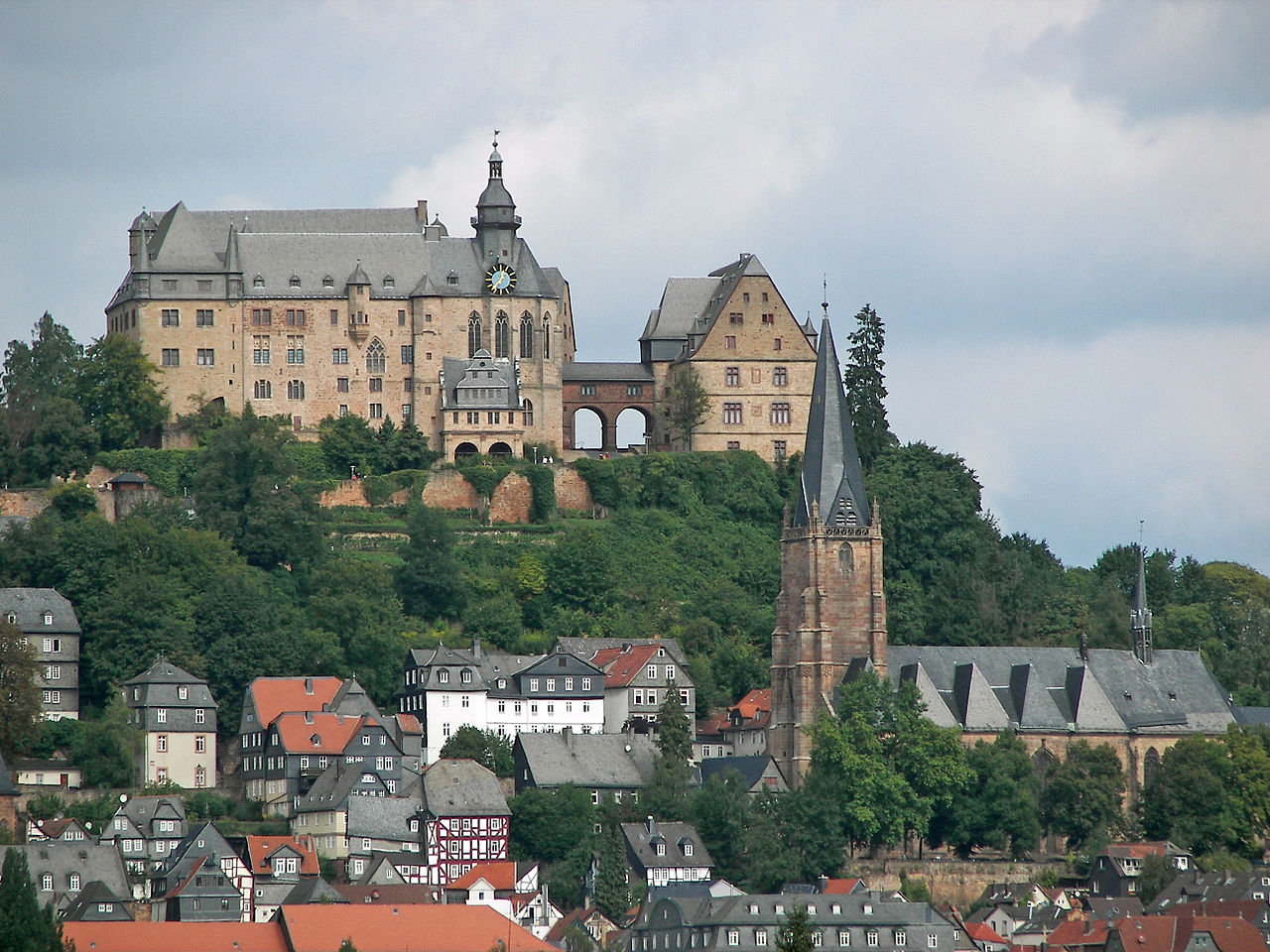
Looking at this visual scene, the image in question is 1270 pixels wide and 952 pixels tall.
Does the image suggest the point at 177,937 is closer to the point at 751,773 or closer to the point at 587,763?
the point at 587,763

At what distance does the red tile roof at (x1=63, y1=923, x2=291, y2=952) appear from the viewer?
9169 cm

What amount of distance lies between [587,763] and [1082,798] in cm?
1677

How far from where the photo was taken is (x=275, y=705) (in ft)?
355

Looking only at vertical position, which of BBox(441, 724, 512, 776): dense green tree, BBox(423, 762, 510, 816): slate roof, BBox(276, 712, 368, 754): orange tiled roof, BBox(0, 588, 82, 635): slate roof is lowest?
BBox(423, 762, 510, 816): slate roof

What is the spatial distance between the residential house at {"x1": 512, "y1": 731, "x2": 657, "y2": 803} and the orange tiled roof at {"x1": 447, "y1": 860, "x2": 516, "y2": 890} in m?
4.90

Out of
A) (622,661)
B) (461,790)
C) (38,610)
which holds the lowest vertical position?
(461,790)

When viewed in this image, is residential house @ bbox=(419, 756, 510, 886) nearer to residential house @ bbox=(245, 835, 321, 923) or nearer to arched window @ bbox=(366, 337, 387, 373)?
residential house @ bbox=(245, 835, 321, 923)

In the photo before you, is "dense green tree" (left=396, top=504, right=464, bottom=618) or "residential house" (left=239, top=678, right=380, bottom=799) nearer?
"residential house" (left=239, top=678, right=380, bottom=799)

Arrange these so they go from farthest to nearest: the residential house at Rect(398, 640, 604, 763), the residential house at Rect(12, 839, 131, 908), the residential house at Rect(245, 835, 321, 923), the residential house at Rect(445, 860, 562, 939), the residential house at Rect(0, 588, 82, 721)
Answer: the residential house at Rect(398, 640, 604, 763) < the residential house at Rect(0, 588, 82, 721) < the residential house at Rect(445, 860, 562, 939) < the residential house at Rect(245, 835, 321, 923) < the residential house at Rect(12, 839, 131, 908)

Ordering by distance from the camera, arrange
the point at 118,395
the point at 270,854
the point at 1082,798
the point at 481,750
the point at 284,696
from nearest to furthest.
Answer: the point at 270,854
the point at 1082,798
the point at 481,750
the point at 284,696
the point at 118,395

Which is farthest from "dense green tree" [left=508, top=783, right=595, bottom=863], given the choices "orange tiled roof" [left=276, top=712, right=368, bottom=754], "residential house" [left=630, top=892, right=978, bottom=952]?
"orange tiled roof" [left=276, top=712, right=368, bottom=754]

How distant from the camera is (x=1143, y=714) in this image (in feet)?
373

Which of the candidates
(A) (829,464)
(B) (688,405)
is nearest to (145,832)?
(A) (829,464)

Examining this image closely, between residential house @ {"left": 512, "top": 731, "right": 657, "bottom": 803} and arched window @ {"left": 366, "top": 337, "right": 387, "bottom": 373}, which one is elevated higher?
arched window @ {"left": 366, "top": 337, "right": 387, "bottom": 373}
